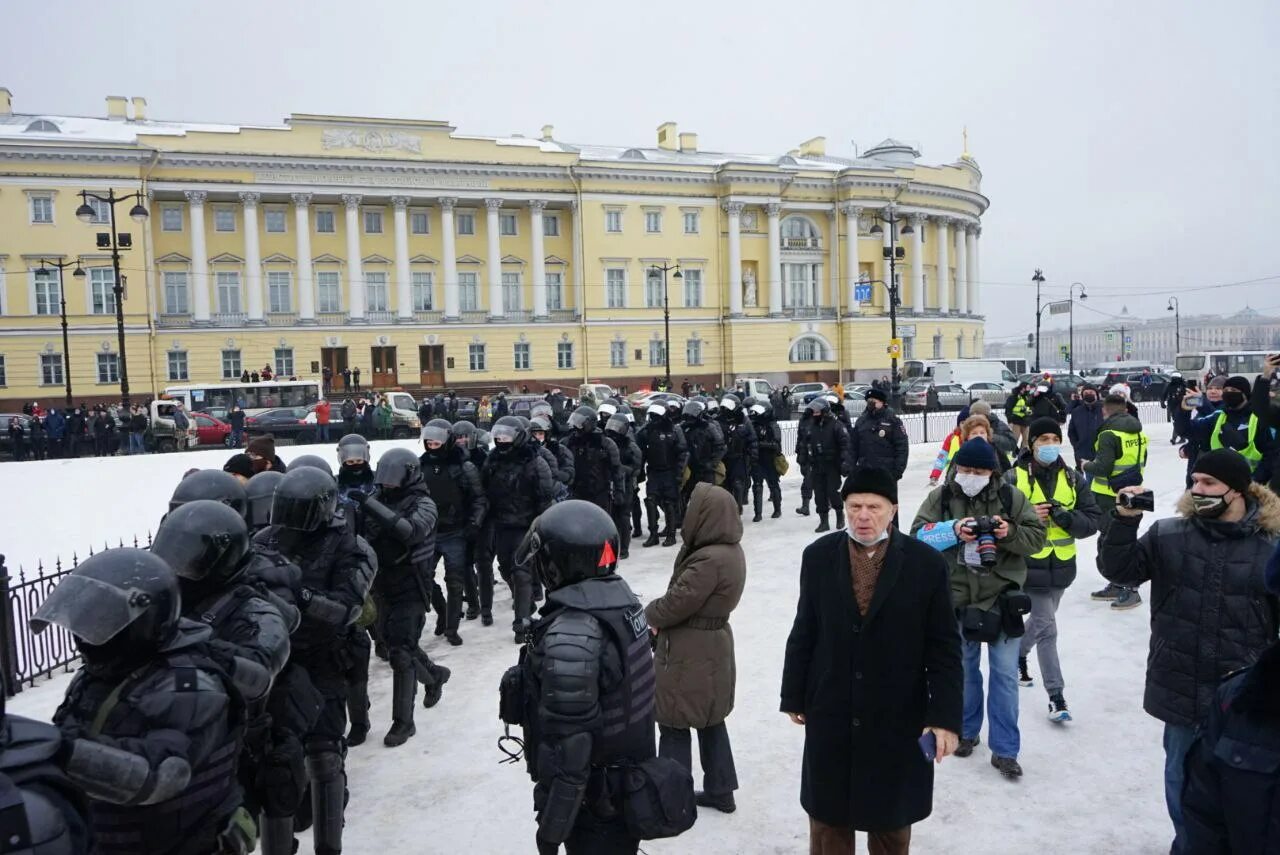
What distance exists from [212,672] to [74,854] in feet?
2.59

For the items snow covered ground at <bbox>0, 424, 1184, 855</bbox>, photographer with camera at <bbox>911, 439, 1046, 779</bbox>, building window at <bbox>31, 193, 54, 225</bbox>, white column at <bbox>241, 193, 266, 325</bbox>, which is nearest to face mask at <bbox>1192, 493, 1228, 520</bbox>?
photographer with camera at <bbox>911, 439, 1046, 779</bbox>

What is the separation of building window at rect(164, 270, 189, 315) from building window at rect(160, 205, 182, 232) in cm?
229

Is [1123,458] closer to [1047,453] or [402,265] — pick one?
[1047,453]

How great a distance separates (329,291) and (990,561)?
5212cm

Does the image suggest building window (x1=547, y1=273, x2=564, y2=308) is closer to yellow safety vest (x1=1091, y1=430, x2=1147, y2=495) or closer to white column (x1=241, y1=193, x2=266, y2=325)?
white column (x1=241, y1=193, x2=266, y2=325)

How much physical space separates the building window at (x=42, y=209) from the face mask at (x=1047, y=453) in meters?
52.2

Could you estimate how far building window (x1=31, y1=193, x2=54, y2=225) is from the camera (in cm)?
4562

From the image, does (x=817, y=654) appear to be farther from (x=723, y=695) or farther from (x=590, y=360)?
(x=590, y=360)

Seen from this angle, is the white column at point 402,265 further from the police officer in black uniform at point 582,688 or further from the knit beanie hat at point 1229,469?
the knit beanie hat at point 1229,469

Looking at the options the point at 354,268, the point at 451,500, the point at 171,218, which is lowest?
the point at 451,500

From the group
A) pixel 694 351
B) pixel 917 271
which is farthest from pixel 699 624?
pixel 917 271

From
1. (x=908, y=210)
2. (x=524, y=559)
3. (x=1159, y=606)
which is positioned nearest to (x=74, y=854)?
(x=524, y=559)

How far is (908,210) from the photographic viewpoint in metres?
62.8

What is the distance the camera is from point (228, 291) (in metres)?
50.6
